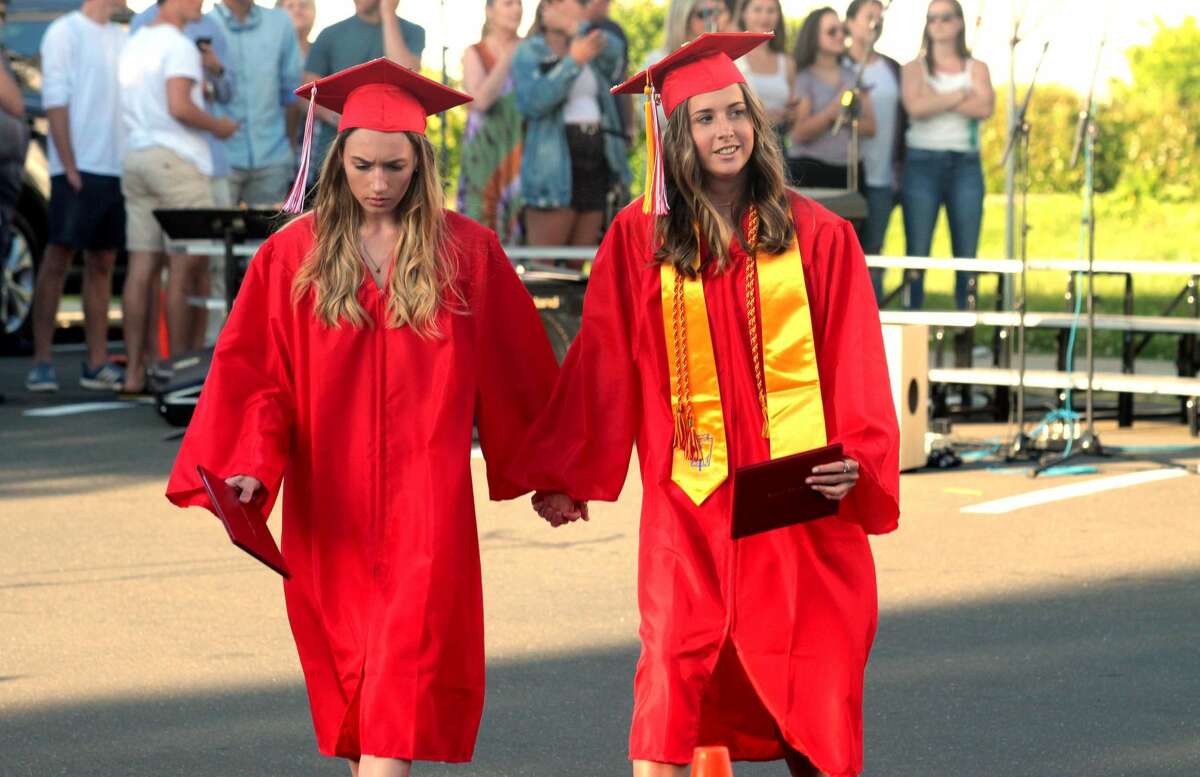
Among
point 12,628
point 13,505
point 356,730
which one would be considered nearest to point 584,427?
point 356,730

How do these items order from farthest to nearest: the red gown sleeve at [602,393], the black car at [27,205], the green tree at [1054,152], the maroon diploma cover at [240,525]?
the green tree at [1054,152]
the black car at [27,205]
the red gown sleeve at [602,393]
the maroon diploma cover at [240,525]

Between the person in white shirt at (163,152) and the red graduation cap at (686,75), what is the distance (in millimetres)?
8427

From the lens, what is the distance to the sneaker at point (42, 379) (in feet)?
45.2

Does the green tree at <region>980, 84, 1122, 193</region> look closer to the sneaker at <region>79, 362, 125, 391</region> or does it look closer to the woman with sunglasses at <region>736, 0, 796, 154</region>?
the woman with sunglasses at <region>736, 0, 796, 154</region>

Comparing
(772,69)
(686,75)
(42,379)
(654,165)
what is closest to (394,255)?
(654,165)

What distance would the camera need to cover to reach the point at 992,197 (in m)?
32.6

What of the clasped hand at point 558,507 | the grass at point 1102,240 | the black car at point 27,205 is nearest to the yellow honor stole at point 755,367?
the clasped hand at point 558,507

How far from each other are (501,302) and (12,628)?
318cm

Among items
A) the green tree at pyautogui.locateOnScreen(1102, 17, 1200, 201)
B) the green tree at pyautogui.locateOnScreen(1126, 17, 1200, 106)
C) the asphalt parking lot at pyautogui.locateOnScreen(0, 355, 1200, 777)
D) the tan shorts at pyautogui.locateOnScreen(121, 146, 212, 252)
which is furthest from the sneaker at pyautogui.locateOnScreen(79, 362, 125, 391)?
the green tree at pyautogui.locateOnScreen(1126, 17, 1200, 106)

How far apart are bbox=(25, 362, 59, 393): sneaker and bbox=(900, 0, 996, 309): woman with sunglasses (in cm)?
539

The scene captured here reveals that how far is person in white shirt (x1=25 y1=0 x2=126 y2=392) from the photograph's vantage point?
13555 millimetres

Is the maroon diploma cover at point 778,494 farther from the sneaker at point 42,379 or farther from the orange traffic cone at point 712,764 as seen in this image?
the sneaker at point 42,379

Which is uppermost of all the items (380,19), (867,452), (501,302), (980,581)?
(380,19)

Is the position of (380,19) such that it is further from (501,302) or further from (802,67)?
(501,302)
